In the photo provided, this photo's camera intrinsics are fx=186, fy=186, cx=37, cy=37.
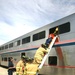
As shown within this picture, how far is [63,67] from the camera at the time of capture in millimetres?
10266

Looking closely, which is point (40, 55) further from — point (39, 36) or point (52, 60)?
point (39, 36)

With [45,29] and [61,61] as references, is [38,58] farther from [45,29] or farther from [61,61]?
[45,29]

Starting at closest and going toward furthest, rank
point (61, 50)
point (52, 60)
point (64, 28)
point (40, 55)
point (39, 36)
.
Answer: point (40, 55) < point (61, 50) < point (64, 28) < point (52, 60) < point (39, 36)

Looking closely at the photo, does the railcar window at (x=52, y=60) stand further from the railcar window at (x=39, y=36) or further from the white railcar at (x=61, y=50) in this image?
the railcar window at (x=39, y=36)

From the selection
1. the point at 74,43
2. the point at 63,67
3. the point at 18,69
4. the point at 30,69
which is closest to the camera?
the point at 30,69

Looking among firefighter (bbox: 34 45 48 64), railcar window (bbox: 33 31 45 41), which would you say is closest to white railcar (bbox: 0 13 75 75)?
railcar window (bbox: 33 31 45 41)

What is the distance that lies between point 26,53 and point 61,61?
5327 millimetres

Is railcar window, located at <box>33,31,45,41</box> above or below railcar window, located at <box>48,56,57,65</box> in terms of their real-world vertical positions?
above

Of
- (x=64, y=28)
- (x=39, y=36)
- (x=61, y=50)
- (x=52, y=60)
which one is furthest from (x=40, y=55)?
(x=39, y=36)

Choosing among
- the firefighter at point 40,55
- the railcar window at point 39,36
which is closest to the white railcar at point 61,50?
the railcar window at point 39,36

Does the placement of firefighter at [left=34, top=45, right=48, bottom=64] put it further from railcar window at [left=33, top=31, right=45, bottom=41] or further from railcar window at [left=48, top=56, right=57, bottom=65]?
railcar window at [left=33, top=31, right=45, bottom=41]

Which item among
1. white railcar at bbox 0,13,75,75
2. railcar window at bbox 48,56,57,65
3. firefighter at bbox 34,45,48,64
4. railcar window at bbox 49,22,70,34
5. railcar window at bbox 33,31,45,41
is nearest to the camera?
firefighter at bbox 34,45,48,64

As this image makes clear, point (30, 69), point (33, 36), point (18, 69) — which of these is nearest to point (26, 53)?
point (33, 36)

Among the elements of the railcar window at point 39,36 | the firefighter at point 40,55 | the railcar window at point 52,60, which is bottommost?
the railcar window at point 52,60
